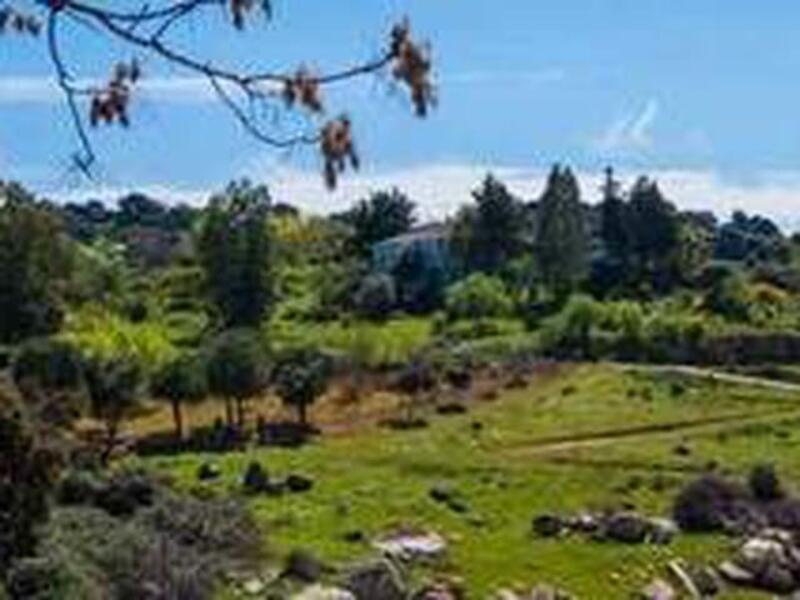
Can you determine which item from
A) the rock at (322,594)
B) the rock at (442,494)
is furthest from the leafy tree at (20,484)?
the rock at (442,494)

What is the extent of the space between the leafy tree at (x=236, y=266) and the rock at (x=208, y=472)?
134ft

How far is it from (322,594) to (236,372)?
34.2m

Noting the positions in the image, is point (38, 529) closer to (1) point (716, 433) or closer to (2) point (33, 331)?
(1) point (716, 433)

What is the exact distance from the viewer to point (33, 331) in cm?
10425

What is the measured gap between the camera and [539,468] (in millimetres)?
75438

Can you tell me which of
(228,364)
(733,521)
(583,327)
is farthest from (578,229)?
(733,521)

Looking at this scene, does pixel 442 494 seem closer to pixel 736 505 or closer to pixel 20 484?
pixel 736 505

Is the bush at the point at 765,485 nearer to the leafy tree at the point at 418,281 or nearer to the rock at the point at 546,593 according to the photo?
the rock at the point at 546,593

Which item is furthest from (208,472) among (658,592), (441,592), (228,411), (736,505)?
(658,592)

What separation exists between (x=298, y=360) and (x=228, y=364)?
503 cm

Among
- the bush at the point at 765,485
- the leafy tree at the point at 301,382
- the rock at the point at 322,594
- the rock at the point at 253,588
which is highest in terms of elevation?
the leafy tree at the point at 301,382

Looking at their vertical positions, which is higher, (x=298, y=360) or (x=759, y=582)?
(x=298, y=360)

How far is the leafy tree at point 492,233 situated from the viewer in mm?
138000

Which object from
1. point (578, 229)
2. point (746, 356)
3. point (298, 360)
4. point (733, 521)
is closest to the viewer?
point (733, 521)
